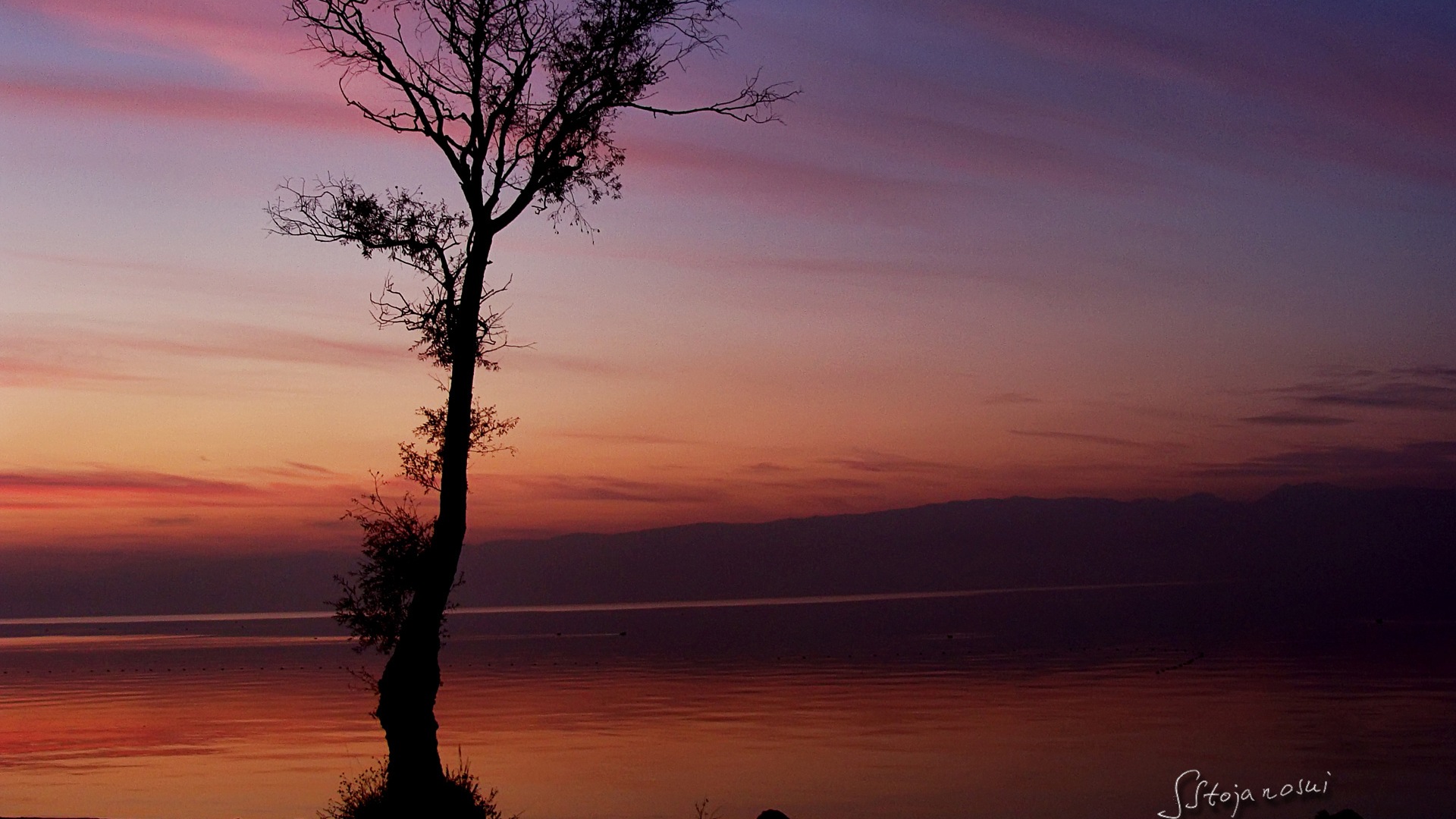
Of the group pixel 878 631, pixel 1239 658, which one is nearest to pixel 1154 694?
pixel 1239 658

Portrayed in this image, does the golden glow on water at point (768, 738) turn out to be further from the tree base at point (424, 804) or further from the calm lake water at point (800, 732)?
the tree base at point (424, 804)

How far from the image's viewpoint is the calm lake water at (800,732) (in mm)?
30719

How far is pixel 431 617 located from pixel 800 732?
23.7 meters

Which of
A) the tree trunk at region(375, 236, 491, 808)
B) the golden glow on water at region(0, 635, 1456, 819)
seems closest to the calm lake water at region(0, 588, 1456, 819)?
the golden glow on water at region(0, 635, 1456, 819)

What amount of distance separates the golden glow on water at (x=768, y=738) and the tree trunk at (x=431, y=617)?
9581 mm

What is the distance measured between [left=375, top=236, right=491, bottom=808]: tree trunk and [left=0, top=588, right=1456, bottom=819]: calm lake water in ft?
32.0

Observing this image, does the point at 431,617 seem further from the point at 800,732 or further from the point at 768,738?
the point at 800,732

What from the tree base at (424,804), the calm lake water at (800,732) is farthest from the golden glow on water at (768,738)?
the tree base at (424,804)

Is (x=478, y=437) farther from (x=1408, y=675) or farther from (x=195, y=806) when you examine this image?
(x=1408, y=675)

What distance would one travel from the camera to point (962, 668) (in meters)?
69.6

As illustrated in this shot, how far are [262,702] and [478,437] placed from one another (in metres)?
40.5

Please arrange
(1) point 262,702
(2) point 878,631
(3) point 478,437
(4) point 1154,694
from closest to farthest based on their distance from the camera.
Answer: (3) point 478,437, (4) point 1154,694, (1) point 262,702, (2) point 878,631

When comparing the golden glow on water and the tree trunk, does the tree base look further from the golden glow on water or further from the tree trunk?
the golden glow on water

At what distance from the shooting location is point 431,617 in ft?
64.9
